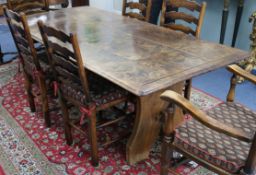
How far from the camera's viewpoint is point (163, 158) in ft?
4.80

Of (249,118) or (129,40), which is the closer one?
(249,118)

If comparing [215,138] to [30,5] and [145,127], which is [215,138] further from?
[30,5]

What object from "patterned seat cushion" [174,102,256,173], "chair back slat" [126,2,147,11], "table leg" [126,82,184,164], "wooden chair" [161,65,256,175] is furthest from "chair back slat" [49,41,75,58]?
"chair back slat" [126,2,147,11]

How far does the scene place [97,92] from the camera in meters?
1.79

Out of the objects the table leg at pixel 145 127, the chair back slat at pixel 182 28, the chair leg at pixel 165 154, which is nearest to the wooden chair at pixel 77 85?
the table leg at pixel 145 127

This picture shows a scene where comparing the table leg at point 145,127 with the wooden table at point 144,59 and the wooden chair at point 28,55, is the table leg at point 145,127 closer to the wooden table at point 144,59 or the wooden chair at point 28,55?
the wooden table at point 144,59

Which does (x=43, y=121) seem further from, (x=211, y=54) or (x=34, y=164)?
(x=211, y=54)

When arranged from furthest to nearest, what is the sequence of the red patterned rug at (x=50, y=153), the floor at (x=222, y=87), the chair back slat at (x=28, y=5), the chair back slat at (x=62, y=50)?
the chair back slat at (x=28, y=5)
the floor at (x=222, y=87)
the red patterned rug at (x=50, y=153)
the chair back slat at (x=62, y=50)

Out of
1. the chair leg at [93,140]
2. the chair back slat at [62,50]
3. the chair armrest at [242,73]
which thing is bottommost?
the chair leg at [93,140]

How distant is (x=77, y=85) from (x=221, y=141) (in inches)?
34.0

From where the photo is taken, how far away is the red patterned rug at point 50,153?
1849 mm

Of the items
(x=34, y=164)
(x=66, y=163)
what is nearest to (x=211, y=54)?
(x=66, y=163)

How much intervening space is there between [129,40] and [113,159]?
0.81m

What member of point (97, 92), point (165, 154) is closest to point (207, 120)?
point (165, 154)
